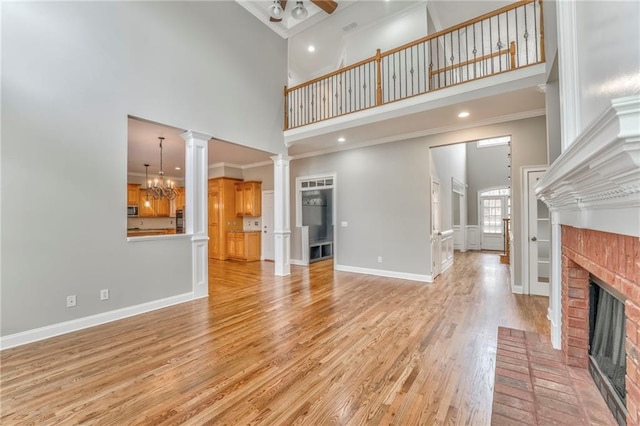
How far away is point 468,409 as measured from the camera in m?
1.79

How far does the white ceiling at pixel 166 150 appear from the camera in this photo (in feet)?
14.5

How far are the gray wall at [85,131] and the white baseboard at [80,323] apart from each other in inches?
2.2

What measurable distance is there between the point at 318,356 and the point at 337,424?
2.71ft

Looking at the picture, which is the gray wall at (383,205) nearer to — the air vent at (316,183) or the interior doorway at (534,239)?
the air vent at (316,183)

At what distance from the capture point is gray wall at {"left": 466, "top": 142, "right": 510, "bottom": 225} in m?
9.26

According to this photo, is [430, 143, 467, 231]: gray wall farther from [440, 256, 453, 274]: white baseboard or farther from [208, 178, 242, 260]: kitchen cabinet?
[208, 178, 242, 260]: kitchen cabinet

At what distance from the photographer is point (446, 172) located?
671cm

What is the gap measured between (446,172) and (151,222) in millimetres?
9820

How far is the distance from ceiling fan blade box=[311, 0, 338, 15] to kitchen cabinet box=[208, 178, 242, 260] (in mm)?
4683

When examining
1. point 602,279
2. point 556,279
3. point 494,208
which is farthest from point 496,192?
point 602,279

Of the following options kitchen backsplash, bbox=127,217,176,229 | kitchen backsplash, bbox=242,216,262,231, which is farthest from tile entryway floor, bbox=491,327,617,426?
kitchen backsplash, bbox=127,217,176,229

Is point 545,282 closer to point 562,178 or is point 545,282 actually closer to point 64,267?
point 562,178

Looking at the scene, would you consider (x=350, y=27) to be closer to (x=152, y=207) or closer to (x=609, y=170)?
(x=609, y=170)

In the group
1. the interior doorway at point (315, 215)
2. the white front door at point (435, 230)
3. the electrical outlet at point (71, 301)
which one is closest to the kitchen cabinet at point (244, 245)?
the interior doorway at point (315, 215)
